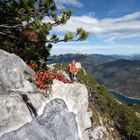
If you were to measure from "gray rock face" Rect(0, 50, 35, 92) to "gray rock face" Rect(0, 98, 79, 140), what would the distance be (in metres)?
1.91

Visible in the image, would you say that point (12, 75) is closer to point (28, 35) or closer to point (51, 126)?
point (51, 126)

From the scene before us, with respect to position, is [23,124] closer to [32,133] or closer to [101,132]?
[32,133]

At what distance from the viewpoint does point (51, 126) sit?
18.3 meters

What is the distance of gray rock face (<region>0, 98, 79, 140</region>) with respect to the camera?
53.6 feet

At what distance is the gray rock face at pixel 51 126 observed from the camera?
53.6ft

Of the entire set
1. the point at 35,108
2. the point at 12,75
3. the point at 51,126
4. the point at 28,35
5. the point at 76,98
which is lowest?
the point at 51,126

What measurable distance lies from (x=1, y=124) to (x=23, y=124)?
1.38 metres

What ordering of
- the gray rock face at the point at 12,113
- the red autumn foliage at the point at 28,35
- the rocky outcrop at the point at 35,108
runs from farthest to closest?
the red autumn foliage at the point at 28,35, the rocky outcrop at the point at 35,108, the gray rock face at the point at 12,113

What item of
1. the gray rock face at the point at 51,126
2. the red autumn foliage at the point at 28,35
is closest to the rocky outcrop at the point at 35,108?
the gray rock face at the point at 51,126

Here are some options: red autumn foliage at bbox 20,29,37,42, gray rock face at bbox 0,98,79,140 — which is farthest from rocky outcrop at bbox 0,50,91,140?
red autumn foliage at bbox 20,29,37,42

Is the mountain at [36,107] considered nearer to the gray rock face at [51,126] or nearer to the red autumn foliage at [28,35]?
the gray rock face at [51,126]

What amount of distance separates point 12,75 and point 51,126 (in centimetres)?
392

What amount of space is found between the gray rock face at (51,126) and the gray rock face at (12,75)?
1.91 meters

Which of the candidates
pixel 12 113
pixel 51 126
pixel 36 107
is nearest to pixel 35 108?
pixel 36 107
